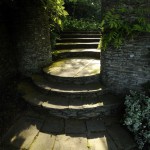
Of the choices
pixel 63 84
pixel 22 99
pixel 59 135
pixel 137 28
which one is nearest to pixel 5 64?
pixel 22 99

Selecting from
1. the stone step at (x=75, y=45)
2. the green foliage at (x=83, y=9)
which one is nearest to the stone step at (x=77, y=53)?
the stone step at (x=75, y=45)

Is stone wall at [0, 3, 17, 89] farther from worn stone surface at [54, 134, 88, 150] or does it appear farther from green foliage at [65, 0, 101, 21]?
green foliage at [65, 0, 101, 21]

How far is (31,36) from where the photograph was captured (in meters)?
6.04

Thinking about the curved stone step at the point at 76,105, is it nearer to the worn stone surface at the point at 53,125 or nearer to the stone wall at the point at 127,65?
the worn stone surface at the point at 53,125

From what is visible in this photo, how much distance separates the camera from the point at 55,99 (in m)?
4.98

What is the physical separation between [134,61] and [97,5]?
10.4 meters

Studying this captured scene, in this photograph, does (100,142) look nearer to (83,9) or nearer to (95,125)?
(95,125)

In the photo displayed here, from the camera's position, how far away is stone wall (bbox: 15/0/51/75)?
229 inches

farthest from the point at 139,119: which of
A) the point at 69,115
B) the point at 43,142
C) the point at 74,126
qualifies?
the point at 43,142

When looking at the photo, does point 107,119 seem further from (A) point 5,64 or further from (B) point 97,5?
(B) point 97,5

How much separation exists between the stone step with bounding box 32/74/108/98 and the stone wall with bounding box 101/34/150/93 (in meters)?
0.30

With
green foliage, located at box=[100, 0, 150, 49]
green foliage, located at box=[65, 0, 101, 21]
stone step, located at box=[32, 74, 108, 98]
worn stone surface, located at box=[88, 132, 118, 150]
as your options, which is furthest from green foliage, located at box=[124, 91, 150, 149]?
green foliage, located at box=[65, 0, 101, 21]

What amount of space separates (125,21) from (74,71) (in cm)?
213

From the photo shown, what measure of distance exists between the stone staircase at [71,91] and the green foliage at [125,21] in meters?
1.30
